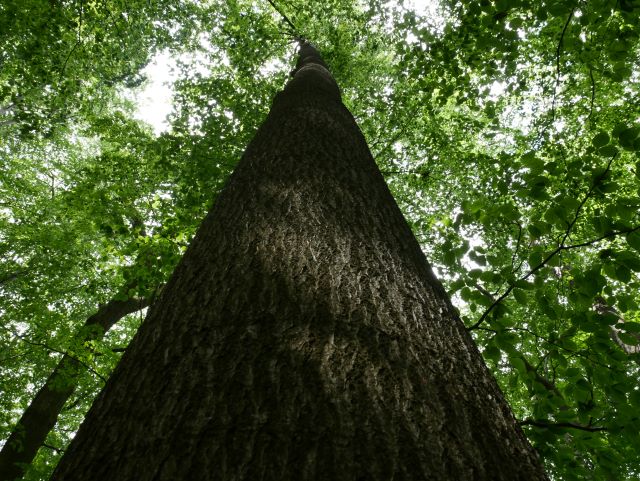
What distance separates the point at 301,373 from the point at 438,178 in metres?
8.60

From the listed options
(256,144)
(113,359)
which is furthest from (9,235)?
(256,144)

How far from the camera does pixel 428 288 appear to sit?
1.65m

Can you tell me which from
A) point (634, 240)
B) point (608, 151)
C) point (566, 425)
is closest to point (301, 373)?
point (566, 425)

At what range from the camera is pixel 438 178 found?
898cm

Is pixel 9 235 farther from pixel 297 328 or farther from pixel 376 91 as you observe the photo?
pixel 297 328

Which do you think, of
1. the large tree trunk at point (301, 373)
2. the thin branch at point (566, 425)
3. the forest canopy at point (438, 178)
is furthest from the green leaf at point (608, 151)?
the thin branch at point (566, 425)

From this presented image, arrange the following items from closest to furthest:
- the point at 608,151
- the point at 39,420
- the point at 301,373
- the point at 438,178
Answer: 1. the point at 301,373
2. the point at 608,151
3. the point at 39,420
4. the point at 438,178

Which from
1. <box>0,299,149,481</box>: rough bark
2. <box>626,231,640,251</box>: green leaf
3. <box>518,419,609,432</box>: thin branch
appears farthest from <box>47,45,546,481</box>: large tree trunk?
<box>0,299,149,481</box>: rough bark

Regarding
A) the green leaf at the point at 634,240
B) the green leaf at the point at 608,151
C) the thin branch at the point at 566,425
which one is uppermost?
the green leaf at the point at 608,151

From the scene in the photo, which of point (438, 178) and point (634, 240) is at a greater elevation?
point (438, 178)

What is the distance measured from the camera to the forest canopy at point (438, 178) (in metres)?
2.68

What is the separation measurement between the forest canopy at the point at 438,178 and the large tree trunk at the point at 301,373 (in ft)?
4.22

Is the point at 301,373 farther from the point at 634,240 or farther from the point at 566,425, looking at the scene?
the point at 634,240

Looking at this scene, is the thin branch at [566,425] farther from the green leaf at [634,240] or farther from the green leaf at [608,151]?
the green leaf at [608,151]
